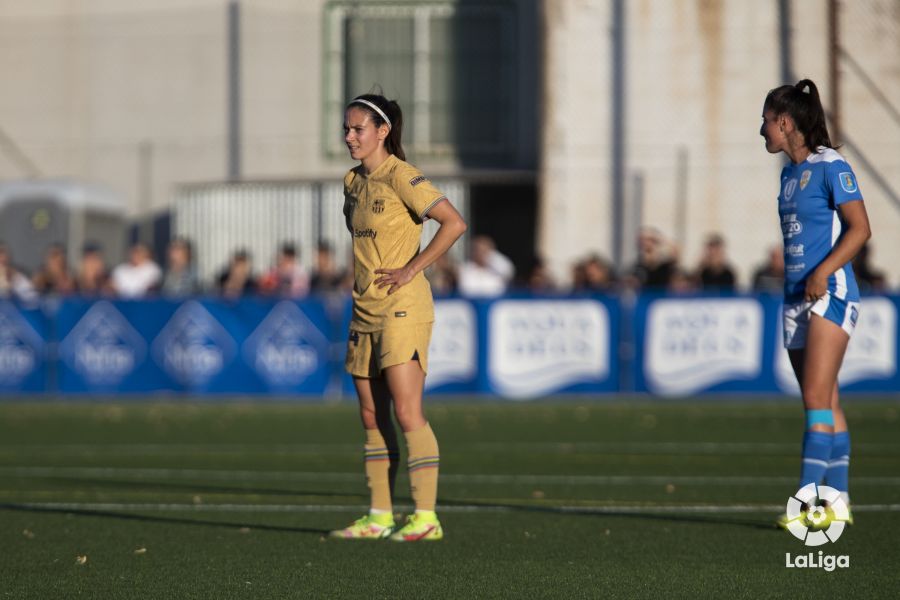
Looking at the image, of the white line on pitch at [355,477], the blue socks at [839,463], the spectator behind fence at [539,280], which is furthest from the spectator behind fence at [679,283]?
the blue socks at [839,463]

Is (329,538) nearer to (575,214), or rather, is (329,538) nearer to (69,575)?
(69,575)

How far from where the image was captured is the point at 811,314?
7.78m

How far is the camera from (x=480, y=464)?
11836mm

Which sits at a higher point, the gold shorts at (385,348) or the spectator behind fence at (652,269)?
the spectator behind fence at (652,269)

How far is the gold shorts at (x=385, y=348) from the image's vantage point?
7543 millimetres

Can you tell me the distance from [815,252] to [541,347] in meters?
11.2

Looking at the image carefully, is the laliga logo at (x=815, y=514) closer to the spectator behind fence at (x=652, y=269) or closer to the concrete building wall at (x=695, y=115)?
the spectator behind fence at (x=652, y=269)

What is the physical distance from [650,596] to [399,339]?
1932 millimetres

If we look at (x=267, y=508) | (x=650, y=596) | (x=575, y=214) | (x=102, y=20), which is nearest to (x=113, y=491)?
(x=267, y=508)

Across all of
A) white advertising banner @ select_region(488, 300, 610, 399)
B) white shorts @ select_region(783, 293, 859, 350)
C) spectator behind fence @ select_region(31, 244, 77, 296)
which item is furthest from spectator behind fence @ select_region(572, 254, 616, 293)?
white shorts @ select_region(783, 293, 859, 350)

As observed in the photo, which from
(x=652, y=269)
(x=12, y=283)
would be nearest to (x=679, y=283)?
(x=652, y=269)

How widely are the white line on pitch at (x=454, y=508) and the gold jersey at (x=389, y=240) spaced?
1745mm

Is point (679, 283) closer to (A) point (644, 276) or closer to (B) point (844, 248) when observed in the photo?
(A) point (644, 276)

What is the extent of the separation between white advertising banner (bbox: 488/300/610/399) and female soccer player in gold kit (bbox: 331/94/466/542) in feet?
36.6
